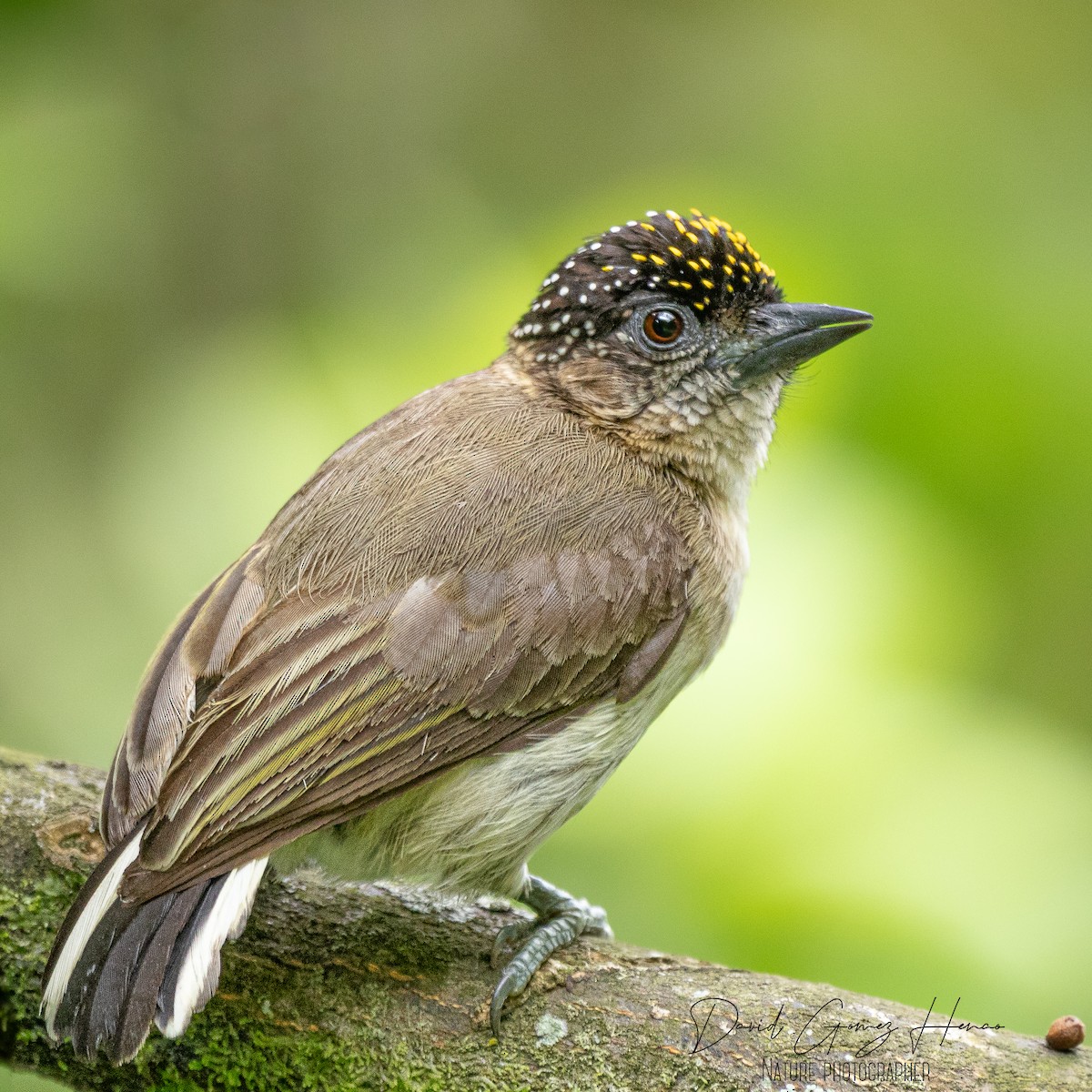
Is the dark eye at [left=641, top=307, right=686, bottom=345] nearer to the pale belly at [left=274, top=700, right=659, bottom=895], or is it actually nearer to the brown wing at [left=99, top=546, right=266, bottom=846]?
the pale belly at [left=274, top=700, right=659, bottom=895]

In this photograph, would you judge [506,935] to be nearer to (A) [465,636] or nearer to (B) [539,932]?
(B) [539,932]

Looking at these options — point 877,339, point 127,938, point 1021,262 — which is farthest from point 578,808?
point 1021,262

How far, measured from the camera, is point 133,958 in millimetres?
2480

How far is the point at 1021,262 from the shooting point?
420cm

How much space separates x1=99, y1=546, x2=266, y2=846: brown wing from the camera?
2768 mm

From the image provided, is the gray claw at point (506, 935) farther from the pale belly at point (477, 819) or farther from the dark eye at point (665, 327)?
the dark eye at point (665, 327)

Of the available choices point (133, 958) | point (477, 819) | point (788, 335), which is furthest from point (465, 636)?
point (788, 335)

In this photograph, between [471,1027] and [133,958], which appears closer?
[133,958]

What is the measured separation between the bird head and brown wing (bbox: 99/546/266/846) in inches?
40.9

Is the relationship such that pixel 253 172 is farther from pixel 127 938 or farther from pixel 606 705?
pixel 127 938

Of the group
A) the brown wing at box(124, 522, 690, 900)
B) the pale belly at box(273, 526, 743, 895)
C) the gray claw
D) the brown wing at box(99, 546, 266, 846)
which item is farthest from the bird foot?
the brown wing at box(99, 546, 266, 846)

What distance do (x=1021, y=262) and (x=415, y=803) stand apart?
2.62 m

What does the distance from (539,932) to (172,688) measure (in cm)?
97

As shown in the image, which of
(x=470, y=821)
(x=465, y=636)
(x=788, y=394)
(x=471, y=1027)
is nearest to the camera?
(x=471, y=1027)
